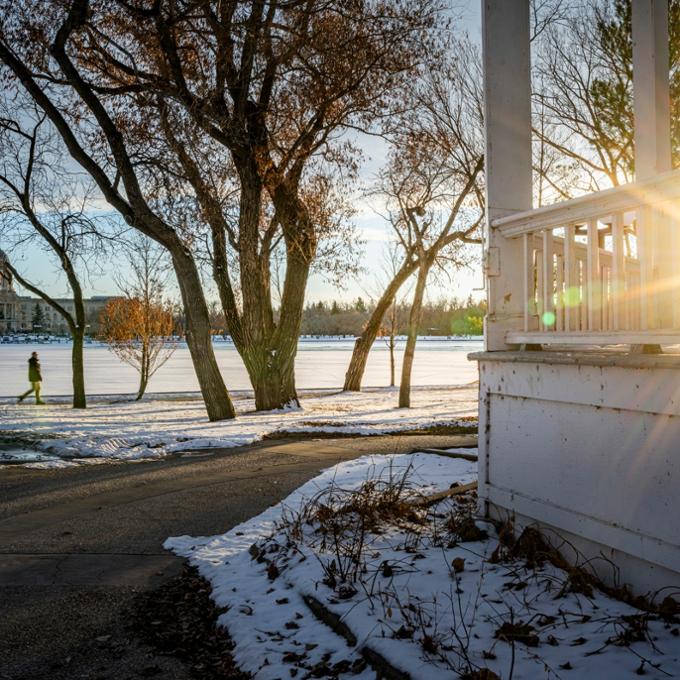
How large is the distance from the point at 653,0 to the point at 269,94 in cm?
1193

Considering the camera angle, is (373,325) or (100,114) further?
(373,325)

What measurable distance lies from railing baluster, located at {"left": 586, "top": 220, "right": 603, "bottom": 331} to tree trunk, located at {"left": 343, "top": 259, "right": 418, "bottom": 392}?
1798 centimetres

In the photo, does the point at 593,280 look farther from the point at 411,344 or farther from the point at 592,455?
the point at 411,344

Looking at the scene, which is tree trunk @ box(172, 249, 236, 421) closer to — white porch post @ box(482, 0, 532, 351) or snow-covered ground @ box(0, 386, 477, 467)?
snow-covered ground @ box(0, 386, 477, 467)

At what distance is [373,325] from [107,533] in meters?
18.1

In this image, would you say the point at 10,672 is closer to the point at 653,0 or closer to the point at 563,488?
the point at 563,488

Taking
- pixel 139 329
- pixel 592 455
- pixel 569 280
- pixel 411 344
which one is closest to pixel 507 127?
pixel 569 280

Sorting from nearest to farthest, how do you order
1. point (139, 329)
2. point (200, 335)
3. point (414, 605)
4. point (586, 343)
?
point (414, 605) < point (586, 343) < point (200, 335) < point (139, 329)

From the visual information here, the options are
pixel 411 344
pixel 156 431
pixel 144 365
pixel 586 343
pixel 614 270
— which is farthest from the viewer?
pixel 144 365

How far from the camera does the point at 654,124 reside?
4.37 m

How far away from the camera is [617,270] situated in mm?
3865

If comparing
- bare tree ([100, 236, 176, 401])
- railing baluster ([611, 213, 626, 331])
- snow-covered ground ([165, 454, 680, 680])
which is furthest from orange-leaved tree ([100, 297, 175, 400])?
railing baluster ([611, 213, 626, 331])

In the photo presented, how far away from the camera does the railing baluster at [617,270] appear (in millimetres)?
3865

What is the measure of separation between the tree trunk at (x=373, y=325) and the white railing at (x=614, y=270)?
17331mm
